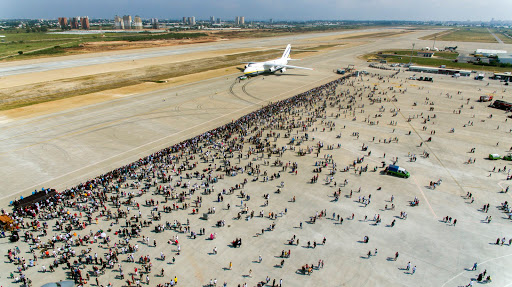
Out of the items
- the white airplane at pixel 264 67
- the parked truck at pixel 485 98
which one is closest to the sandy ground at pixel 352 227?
the parked truck at pixel 485 98

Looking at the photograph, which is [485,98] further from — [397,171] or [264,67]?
[264,67]

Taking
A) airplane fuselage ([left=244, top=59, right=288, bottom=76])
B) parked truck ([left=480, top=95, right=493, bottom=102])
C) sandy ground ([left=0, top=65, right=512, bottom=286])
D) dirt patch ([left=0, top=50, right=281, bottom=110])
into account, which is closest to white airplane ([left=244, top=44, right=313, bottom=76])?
airplane fuselage ([left=244, top=59, right=288, bottom=76])

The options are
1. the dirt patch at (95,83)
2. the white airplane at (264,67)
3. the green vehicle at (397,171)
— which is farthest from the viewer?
the white airplane at (264,67)

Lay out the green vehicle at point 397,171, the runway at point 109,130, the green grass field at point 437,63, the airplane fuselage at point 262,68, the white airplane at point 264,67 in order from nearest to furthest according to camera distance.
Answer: the green vehicle at point 397,171 < the runway at point 109,130 < the airplane fuselage at point 262,68 < the white airplane at point 264,67 < the green grass field at point 437,63

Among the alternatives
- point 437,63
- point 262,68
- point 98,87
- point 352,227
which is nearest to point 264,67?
point 262,68

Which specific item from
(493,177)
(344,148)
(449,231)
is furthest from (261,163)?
(493,177)

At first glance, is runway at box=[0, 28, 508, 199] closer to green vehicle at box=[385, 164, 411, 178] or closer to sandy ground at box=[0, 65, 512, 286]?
sandy ground at box=[0, 65, 512, 286]

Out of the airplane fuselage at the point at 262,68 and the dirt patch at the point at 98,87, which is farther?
the airplane fuselage at the point at 262,68

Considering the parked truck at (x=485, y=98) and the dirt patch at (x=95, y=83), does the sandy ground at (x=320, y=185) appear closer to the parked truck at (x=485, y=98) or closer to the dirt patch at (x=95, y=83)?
the parked truck at (x=485, y=98)
